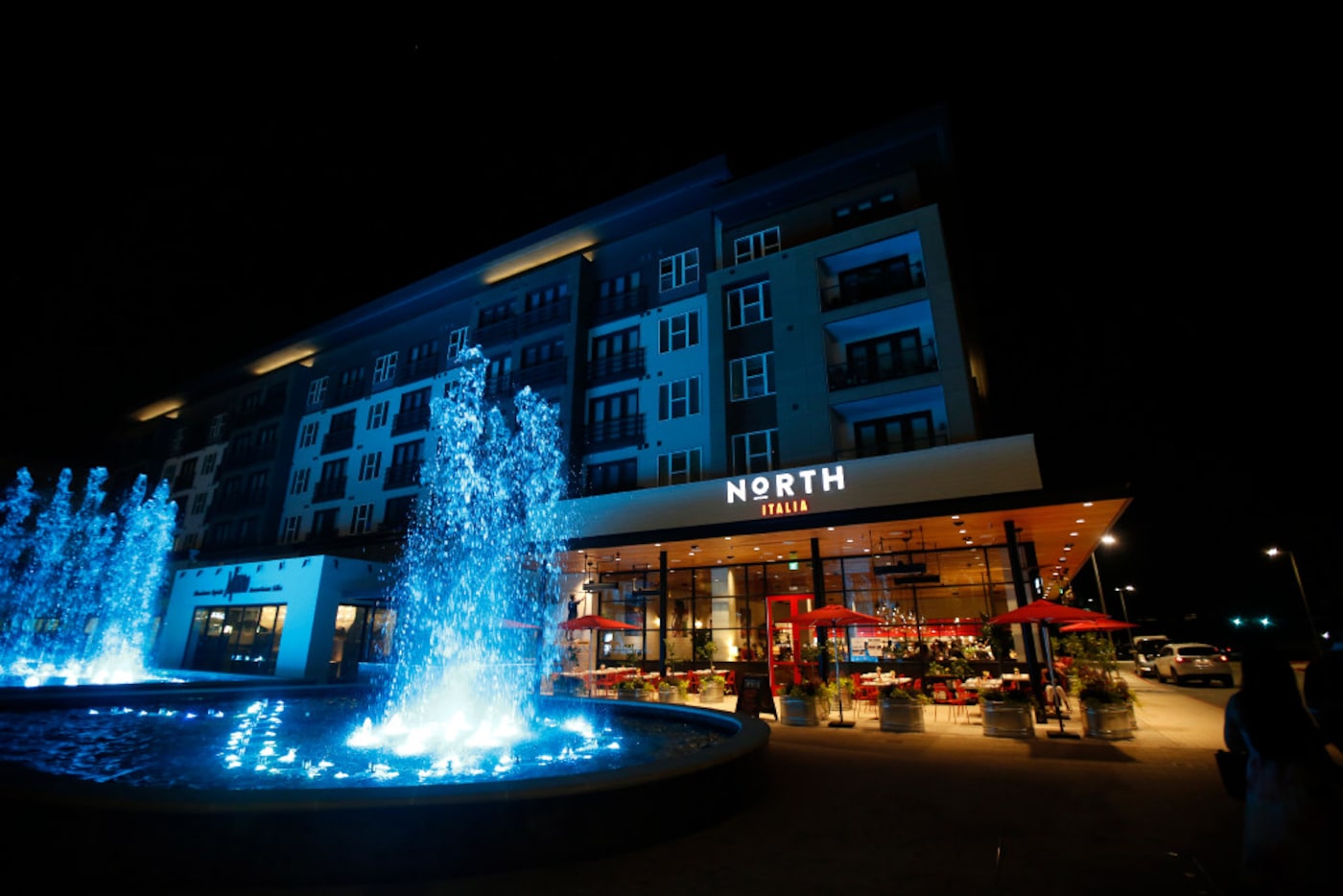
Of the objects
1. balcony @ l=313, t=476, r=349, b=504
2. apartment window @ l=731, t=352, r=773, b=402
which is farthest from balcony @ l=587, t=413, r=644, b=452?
balcony @ l=313, t=476, r=349, b=504

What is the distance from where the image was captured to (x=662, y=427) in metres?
26.2

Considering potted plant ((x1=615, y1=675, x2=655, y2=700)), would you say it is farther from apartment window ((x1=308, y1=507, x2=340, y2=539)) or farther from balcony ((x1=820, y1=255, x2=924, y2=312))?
apartment window ((x1=308, y1=507, x2=340, y2=539))

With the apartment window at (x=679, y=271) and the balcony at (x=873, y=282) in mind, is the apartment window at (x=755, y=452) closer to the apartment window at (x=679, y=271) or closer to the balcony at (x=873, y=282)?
the balcony at (x=873, y=282)

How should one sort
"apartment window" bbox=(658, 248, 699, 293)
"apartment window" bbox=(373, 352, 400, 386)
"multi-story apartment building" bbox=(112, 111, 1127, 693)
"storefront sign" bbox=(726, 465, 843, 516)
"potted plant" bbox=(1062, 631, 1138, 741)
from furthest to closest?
"apartment window" bbox=(373, 352, 400, 386)
"apartment window" bbox=(658, 248, 699, 293)
"multi-story apartment building" bbox=(112, 111, 1127, 693)
"storefront sign" bbox=(726, 465, 843, 516)
"potted plant" bbox=(1062, 631, 1138, 741)

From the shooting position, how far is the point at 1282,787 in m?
3.91

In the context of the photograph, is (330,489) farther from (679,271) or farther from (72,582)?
(679,271)

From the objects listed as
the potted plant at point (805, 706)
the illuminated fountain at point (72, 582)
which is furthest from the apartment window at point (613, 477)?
the illuminated fountain at point (72, 582)

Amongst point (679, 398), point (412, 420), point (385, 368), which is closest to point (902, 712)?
point (679, 398)

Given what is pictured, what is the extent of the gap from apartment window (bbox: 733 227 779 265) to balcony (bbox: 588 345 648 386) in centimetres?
607

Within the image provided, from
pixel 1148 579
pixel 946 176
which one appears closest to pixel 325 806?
pixel 946 176

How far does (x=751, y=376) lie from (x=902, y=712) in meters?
14.3

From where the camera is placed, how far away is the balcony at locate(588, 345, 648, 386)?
27.6 meters

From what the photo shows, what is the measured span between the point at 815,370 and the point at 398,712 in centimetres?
1737

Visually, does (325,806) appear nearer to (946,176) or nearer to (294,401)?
(946,176)
